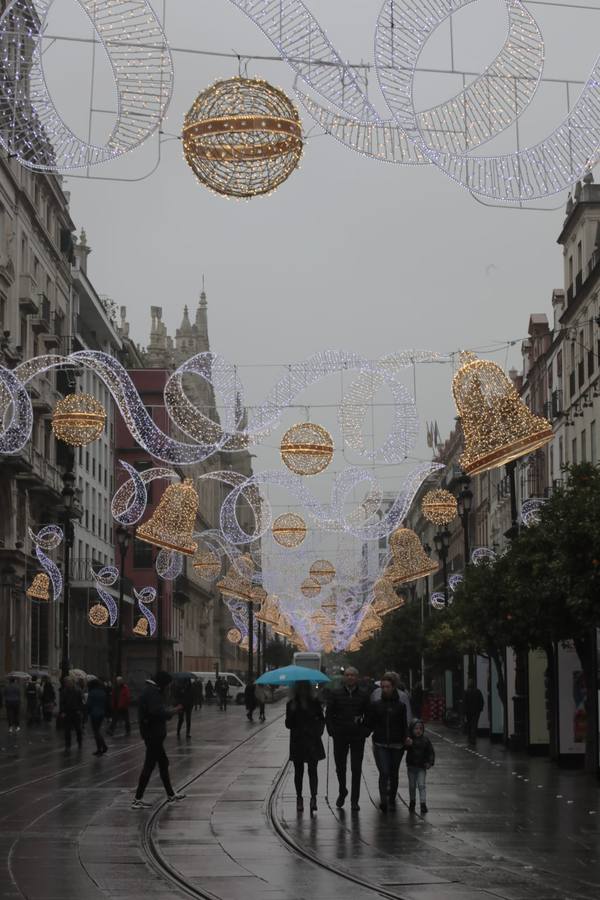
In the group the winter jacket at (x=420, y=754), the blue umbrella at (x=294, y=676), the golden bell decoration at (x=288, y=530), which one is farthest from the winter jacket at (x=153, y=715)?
the golden bell decoration at (x=288, y=530)

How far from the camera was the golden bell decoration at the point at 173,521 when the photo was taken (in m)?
42.2

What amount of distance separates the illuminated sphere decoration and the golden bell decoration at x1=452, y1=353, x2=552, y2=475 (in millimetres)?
11159


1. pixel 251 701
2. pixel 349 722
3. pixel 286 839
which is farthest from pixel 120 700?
pixel 286 839

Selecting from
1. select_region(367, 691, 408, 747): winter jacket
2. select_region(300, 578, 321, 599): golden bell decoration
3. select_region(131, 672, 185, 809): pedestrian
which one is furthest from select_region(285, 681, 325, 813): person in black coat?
select_region(300, 578, 321, 599): golden bell decoration

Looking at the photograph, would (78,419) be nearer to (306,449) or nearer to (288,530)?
(306,449)

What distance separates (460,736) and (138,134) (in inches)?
1472

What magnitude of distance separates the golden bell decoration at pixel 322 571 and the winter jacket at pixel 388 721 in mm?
47962

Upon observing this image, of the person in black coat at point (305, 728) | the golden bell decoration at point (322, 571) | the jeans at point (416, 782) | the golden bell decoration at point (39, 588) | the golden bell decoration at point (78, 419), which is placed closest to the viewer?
the jeans at point (416, 782)

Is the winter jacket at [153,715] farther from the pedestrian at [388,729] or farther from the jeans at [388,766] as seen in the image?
the jeans at [388,766]

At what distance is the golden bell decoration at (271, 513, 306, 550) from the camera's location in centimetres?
5016

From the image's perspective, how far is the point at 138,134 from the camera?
44.9 ft

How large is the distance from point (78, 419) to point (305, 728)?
1407cm

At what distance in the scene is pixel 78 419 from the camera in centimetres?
3356

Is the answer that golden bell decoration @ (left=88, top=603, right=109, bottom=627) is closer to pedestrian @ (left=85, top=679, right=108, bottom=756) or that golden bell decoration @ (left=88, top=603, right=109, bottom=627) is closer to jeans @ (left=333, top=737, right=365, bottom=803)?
pedestrian @ (left=85, top=679, right=108, bottom=756)
